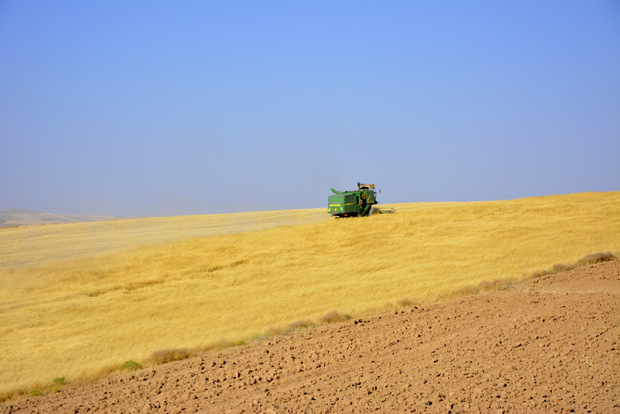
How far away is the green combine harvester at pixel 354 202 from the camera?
3928 cm

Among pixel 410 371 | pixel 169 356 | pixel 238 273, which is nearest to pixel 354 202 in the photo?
pixel 238 273

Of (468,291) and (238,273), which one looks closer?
(468,291)

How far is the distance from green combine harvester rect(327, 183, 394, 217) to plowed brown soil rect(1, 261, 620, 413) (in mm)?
26422

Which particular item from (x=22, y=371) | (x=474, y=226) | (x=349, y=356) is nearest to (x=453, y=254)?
(x=474, y=226)

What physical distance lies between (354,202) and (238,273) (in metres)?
15.6

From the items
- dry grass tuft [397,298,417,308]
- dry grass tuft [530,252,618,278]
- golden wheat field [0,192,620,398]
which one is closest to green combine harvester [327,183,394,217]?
golden wheat field [0,192,620,398]

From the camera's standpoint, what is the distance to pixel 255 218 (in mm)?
53906

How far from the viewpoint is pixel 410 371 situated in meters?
8.76

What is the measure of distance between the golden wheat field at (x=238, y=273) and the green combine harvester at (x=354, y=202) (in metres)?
1.30

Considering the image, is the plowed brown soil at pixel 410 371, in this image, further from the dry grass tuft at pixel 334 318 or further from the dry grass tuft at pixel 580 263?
the dry grass tuft at pixel 580 263

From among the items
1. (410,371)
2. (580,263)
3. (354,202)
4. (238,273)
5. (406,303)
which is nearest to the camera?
(410,371)

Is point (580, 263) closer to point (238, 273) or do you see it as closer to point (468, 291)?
point (468, 291)

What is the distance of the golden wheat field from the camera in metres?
15.5

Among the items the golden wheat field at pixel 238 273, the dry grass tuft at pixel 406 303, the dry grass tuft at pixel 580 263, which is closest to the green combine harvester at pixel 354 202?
the golden wheat field at pixel 238 273
